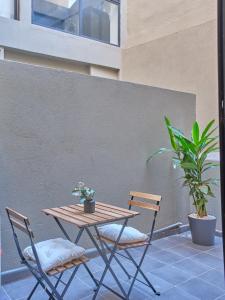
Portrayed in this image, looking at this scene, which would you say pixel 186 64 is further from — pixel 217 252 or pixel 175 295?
pixel 175 295

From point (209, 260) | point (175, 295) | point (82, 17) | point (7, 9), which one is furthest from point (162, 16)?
point (175, 295)

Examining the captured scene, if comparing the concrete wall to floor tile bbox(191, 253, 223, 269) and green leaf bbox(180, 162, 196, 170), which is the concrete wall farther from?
floor tile bbox(191, 253, 223, 269)

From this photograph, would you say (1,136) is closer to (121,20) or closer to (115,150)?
(115,150)

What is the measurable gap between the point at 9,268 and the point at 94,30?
17.5 ft

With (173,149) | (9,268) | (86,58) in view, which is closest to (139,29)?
(86,58)

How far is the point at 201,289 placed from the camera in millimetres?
2684

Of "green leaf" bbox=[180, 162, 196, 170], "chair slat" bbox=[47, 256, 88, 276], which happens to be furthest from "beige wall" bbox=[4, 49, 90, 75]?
"chair slat" bbox=[47, 256, 88, 276]

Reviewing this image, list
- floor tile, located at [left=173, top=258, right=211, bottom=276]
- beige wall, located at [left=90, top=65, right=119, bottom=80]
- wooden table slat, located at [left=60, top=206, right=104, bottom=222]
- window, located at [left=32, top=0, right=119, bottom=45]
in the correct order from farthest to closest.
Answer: beige wall, located at [left=90, top=65, right=119, bottom=80] → window, located at [left=32, top=0, right=119, bottom=45] → floor tile, located at [left=173, top=258, right=211, bottom=276] → wooden table slat, located at [left=60, top=206, right=104, bottom=222]

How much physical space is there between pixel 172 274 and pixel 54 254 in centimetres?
145

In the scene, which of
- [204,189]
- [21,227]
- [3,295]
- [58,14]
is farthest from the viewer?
[58,14]

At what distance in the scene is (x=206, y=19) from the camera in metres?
4.84

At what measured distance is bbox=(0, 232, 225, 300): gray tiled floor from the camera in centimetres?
256

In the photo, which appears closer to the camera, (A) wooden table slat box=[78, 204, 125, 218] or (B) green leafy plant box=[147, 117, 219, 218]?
(A) wooden table slat box=[78, 204, 125, 218]

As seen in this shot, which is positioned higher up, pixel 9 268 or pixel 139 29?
pixel 139 29
